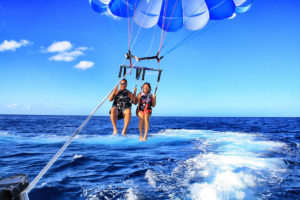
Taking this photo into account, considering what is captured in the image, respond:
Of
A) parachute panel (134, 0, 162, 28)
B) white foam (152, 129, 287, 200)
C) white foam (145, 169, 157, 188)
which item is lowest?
white foam (145, 169, 157, 188)

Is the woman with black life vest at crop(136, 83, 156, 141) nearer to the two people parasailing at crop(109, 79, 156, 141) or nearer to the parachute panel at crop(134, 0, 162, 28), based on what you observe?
the two people parasailing at crop(109, 79, 156, 141)

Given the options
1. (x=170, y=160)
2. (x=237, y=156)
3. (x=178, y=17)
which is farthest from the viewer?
(x=237, y=156)

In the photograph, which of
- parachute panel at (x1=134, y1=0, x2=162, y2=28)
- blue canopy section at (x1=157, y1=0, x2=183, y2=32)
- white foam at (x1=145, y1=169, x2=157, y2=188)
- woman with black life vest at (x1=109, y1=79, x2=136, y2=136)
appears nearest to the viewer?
woman with black life vest at (x1=109, y1=79, x2=136, y2=136)

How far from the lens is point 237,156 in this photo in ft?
45.3

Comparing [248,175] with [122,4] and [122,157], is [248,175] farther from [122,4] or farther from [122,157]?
[122,4]

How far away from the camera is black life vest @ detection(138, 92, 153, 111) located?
7.39 metres

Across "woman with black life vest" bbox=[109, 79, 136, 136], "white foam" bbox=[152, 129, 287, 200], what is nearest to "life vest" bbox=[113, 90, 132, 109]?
"woman with black life vest" bbox=[109, 79, 136, 136]

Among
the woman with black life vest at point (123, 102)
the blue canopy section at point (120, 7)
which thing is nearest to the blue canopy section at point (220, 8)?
the blue canopy section at point (120, 7)

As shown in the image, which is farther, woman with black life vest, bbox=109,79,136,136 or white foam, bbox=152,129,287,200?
white foam, bbox=152,129,287,200

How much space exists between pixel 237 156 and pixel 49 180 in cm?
1031

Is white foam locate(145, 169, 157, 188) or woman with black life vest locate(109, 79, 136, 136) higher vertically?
woman with black life vest locate(109, 79, 136, 136)

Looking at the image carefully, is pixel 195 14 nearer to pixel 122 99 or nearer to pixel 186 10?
pixel 186 10

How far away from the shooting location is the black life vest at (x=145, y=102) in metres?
7.39

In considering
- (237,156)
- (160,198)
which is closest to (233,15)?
(160,198)
